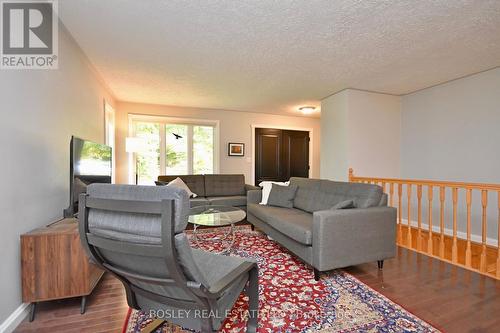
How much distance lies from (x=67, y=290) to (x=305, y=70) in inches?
137

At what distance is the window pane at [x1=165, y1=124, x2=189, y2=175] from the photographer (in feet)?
17.7

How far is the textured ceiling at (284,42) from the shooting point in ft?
6.52

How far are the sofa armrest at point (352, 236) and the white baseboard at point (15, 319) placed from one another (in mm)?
2243

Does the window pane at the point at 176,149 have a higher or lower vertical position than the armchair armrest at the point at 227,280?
higher

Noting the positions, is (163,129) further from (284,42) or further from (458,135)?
(458,135)

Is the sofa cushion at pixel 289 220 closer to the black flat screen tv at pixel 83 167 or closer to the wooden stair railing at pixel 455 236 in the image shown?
the wooden stair railing at pixel 455 236

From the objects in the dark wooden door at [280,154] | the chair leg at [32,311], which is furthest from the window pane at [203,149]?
the chair leg at [32,311]

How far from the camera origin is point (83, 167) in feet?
6.66

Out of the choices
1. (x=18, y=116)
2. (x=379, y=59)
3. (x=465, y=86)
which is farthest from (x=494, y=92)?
(x=18, y=116)

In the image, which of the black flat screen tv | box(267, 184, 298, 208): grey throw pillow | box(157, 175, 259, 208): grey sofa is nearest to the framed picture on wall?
box(157, 175, 259, 208): grey sofa

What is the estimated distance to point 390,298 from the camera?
1894mm

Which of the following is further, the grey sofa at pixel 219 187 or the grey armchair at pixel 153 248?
the grey sofa at pixel 219 187

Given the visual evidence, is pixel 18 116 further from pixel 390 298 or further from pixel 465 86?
pixel 465 86

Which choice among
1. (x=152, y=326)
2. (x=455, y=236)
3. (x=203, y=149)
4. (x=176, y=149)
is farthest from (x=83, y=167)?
(x=455, y=236)
